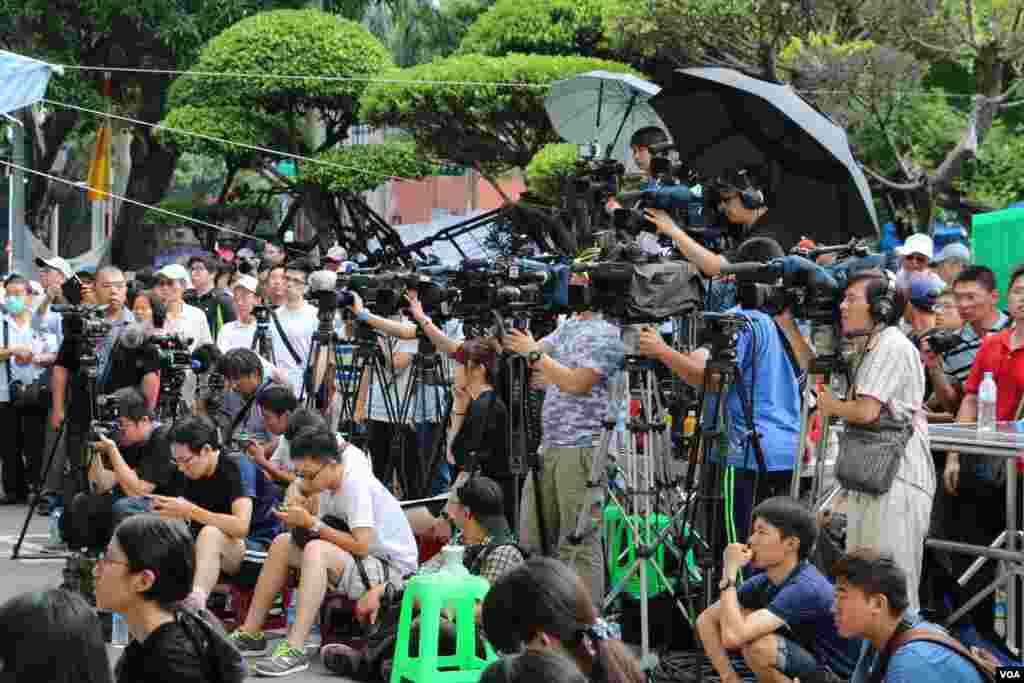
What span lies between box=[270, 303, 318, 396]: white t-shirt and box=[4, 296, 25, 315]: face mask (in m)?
2.89

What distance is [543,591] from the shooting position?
4477 millimetres

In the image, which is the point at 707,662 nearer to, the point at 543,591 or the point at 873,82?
the point at 543,591

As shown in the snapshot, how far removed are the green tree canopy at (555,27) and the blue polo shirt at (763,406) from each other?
1058cm

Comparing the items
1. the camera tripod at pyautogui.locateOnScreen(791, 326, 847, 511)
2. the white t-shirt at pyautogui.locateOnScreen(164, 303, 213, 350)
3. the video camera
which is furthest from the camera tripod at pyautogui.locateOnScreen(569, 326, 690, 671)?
the white t-shirt at pyautogui.locateOnScreen(164, 303, 213, 350)

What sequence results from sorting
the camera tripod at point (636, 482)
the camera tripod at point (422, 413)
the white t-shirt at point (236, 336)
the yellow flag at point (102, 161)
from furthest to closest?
the yellow flag at point (102, 161), the white t-shirt at point (236, 336), the camera tripod at point (422, 413), the camera tripod at point (636, 482)

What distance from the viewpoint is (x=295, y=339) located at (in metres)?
9.64

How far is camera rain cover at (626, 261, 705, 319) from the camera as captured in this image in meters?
6.27

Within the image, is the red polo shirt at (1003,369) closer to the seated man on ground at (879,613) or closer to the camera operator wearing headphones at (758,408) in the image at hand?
the camera operator wearing headphones at (758,408)

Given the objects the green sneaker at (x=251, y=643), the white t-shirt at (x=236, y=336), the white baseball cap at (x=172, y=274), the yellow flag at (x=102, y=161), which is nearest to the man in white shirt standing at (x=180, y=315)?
the white baseball cap at (x=172, y=274)

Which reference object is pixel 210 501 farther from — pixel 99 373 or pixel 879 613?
pixel 879 613

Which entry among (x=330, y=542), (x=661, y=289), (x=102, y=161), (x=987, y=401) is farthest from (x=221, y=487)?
(x=102, y=161)

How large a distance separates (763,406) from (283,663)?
2308 mm

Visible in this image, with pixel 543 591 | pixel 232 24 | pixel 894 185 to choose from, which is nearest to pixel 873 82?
pixel 894 185

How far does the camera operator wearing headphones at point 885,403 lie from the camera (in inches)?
227
